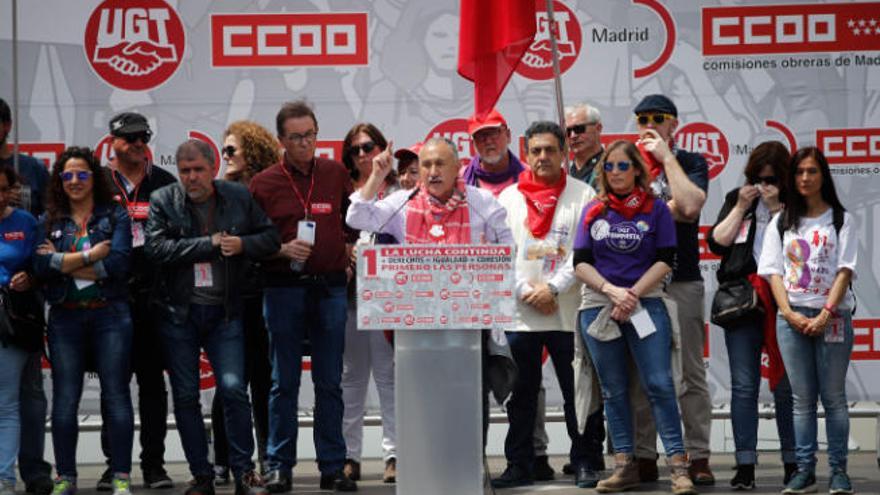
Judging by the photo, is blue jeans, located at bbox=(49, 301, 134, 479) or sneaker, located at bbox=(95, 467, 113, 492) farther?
sneaker, located at bbox=(95, 467, 113, 492)

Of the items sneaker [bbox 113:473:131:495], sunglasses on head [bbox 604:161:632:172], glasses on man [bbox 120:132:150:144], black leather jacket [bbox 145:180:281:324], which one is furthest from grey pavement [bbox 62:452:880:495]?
glasses on man [bbox 120:132:150:144]

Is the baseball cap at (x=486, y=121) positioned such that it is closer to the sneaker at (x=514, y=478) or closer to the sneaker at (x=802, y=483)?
the sneaker at (x=514, y=478)

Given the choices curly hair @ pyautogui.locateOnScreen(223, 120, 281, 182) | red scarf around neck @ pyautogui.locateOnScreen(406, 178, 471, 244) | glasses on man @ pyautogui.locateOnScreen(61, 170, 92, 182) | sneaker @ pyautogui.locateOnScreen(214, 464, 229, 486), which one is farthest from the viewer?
curly hair @ pyautogui.locateOnScreen(223, 120, 281, 182)

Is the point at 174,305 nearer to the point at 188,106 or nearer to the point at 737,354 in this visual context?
the point at 188,106

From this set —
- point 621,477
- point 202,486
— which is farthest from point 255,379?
point 621,477

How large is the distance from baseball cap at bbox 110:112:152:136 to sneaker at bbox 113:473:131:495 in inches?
70.5

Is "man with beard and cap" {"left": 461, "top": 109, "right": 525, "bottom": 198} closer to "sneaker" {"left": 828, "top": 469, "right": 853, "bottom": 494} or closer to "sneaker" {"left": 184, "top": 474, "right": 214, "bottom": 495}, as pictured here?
"sneaker" {"left": 184, "top": 474, "right": 214, "bottom": 495}

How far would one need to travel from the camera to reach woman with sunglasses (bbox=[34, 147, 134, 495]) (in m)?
7.52

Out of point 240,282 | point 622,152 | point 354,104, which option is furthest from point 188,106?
point 622,152

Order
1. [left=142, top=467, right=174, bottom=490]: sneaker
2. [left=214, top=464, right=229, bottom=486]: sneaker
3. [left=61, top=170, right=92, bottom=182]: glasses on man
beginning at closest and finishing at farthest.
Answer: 1. [left=61, top=170, right=92, bottom=182]: glasses on man
2. [left=142, top=467, right=174, bottom=490]: sneaker
3. [left=214, top=464, right=229, bottom=486]: sneaker

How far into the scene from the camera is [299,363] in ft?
25.7

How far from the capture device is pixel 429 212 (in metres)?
7.28

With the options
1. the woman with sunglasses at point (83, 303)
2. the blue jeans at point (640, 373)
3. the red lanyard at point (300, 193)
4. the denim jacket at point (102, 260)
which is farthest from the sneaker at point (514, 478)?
the denim jacket at point (102, 260)

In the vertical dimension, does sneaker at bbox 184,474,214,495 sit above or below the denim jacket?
below
